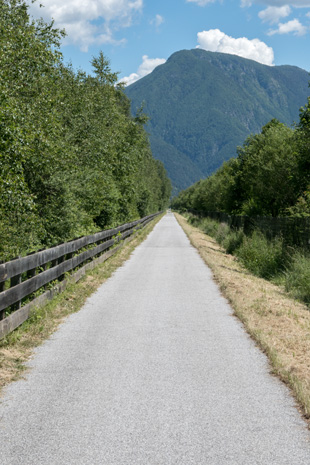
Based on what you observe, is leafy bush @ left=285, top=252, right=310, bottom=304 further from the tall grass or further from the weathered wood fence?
the weathered wood fence

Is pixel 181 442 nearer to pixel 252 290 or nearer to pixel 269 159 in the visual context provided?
pixel 252 290

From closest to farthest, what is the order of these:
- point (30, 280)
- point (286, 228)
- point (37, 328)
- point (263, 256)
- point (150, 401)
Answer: point (150, 401), point (37, 328), point (30, 280), point (286, 228), point (263, 256)

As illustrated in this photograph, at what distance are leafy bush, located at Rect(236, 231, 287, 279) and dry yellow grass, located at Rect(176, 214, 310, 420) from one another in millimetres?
3962

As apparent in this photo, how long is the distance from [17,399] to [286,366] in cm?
300

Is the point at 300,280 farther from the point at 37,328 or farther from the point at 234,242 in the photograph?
the point at 234,242

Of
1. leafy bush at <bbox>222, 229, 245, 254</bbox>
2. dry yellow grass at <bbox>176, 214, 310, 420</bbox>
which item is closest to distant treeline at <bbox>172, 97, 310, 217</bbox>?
leafy bush at <bbox>222, 229, 245, 254</bbox>

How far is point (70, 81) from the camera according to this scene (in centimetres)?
2422

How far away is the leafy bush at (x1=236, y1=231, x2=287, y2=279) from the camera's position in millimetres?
16672

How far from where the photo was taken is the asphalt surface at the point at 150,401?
11.3ft

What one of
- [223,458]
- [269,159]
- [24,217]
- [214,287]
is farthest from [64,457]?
[269,159]

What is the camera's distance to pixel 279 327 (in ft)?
25.1

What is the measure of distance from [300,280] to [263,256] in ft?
17.3

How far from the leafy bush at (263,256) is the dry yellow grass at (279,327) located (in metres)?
3.96


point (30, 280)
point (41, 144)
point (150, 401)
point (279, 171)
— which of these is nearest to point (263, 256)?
point (279, 171)
